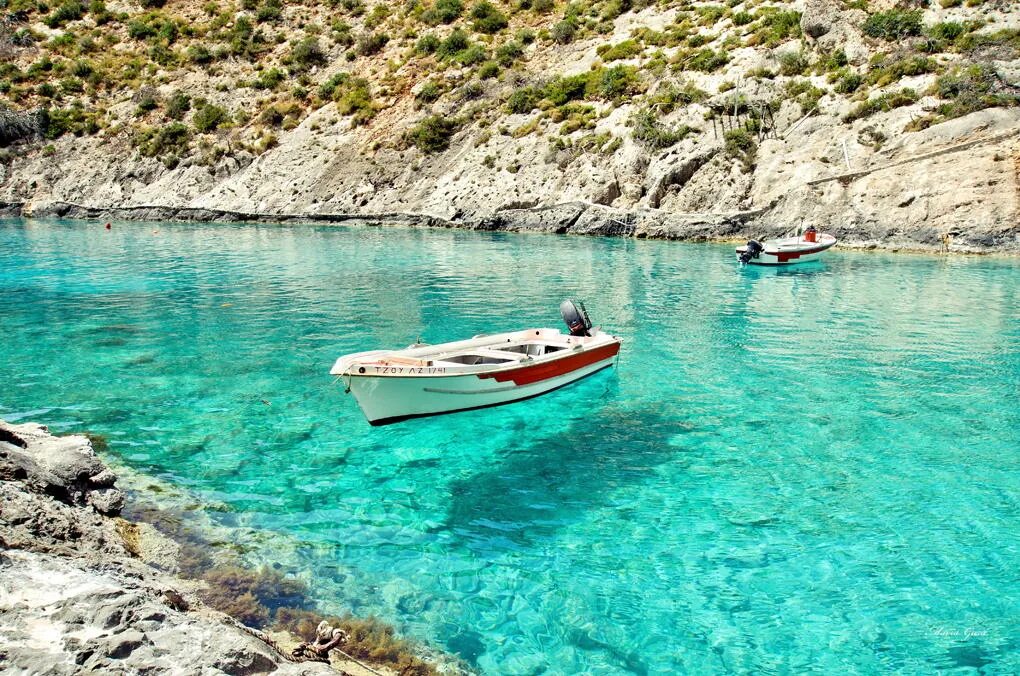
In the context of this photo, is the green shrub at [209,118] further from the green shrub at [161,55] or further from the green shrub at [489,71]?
the green shrub at [489,71]

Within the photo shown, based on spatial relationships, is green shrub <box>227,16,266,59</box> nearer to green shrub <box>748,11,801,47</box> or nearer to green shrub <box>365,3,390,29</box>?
green shrub <box>365,3,390,29</box>

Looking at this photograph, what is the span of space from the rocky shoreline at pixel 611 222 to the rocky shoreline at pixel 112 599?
40.1 metres

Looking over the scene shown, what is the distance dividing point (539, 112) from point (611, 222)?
16.3 metres

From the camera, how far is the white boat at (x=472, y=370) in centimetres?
1084

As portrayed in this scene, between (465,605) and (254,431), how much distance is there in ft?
20.3

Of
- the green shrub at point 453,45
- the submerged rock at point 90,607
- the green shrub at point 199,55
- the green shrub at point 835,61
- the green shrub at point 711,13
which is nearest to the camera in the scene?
the submerged rock at point 90,607

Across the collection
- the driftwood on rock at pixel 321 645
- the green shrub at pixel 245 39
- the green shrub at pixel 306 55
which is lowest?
the driftwood on rock at pixel 321 645

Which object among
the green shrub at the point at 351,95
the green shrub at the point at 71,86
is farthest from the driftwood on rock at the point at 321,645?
the green shrub at the point at 71,86

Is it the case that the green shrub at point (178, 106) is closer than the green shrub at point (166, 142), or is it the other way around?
the green shrub at point (166, 142)

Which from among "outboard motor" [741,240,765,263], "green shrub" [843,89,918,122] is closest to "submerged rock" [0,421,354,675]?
"outboard motor" [741,240,765,263]

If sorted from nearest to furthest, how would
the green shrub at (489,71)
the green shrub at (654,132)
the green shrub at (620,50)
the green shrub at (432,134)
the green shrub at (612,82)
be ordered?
1. the green shrub at (654,132)
2. the green shrub at (612,82)
3. the green shrub at (432,134)
4. the green shrub at (620,50)
5. the green shrub at (489,71)

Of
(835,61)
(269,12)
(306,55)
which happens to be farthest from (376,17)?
(835,61)

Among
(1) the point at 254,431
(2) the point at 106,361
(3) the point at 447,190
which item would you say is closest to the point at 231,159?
(3) the point at 447,190

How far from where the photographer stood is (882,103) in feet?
144
